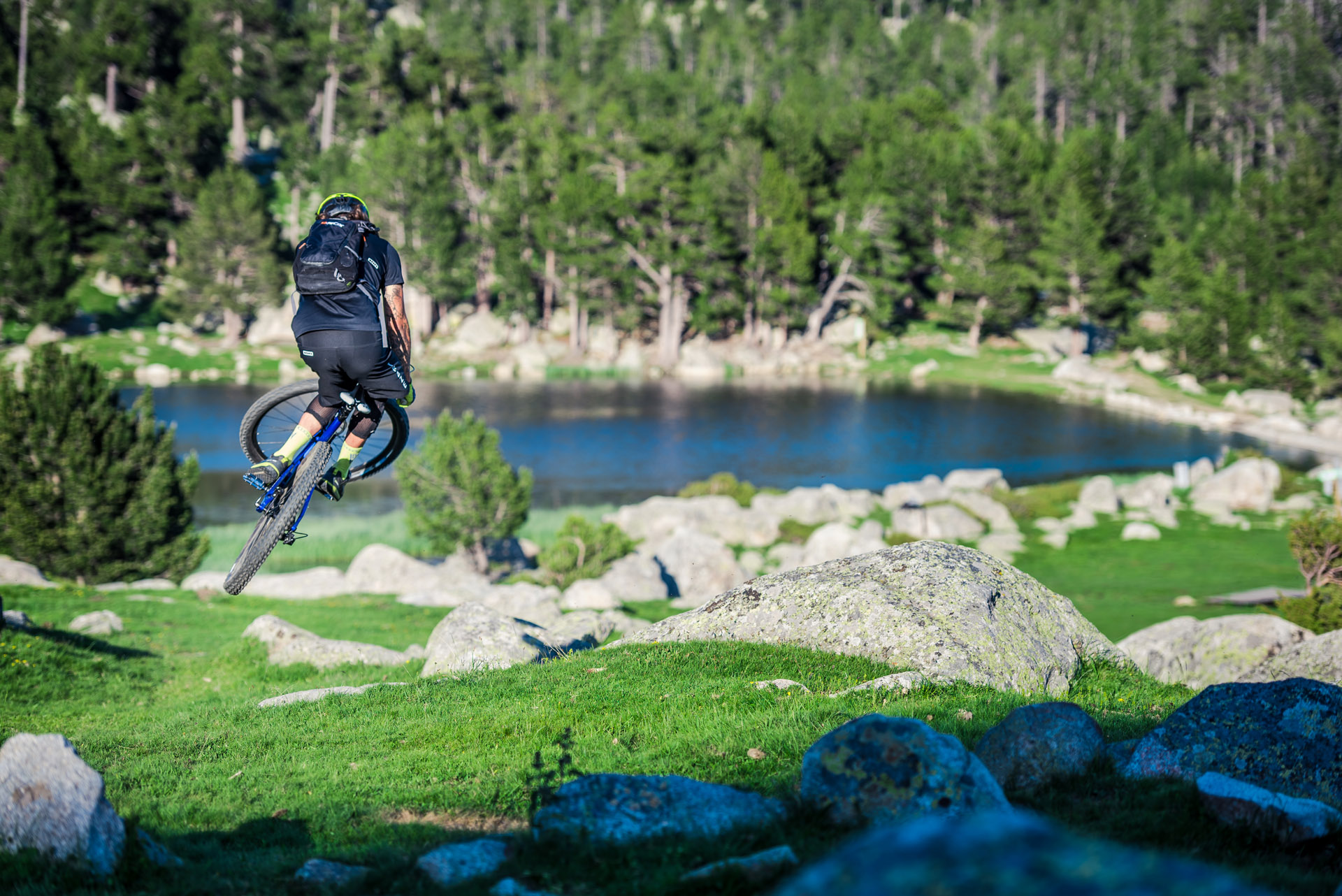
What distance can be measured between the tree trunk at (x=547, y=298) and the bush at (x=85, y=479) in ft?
270

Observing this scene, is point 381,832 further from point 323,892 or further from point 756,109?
point 756,109

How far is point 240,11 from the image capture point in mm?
118688

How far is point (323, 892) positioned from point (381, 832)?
1.28 meters

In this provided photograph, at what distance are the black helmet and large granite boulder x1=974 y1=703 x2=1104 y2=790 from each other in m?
7.23

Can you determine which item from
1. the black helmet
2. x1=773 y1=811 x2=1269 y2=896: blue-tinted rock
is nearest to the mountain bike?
the black helmet

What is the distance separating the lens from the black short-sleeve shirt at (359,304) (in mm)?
9578

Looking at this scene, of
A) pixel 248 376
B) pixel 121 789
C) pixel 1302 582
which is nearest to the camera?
pixel 121 789

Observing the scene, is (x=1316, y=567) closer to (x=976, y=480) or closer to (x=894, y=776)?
(x=894, y=776)

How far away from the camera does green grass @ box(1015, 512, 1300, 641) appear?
87.6 feet

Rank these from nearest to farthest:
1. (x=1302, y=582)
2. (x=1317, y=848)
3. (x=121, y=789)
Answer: (x=1317, y=848) → (x=121, y=789) → (x=1302, y=582)

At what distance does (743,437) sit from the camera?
6444cm

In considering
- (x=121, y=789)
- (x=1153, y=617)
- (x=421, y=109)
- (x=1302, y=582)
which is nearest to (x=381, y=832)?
(x=121, y=789)

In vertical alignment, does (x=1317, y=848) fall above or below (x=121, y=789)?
above

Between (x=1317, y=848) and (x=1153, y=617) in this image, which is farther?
(x=1153, y=617)
